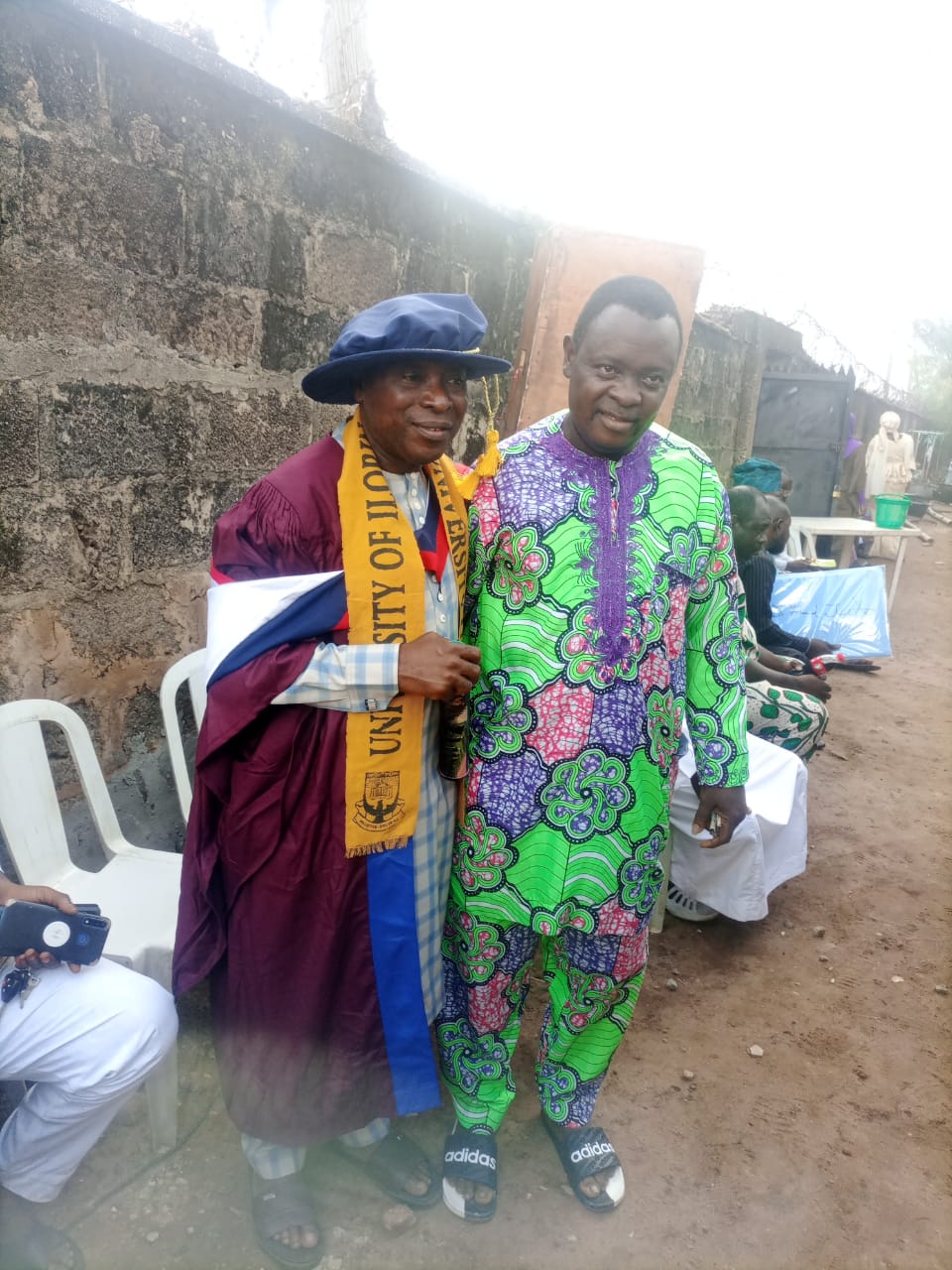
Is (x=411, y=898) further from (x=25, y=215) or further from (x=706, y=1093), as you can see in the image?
(x=25, y=215)

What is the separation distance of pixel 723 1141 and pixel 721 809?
3.18 ft

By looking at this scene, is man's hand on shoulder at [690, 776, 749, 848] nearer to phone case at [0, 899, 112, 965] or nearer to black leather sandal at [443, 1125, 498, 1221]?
black leather sandal at [443, 1125, 498, 1221]

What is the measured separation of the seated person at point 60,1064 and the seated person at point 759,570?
2.56m

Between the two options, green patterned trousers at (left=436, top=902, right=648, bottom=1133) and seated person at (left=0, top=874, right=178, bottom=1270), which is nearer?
seated person at (left=0, top=874, right=178, bottom=1270)

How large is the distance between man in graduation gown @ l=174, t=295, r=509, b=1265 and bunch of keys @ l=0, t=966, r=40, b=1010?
267 millimetres

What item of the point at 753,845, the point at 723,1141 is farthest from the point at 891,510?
the point at 723,1141

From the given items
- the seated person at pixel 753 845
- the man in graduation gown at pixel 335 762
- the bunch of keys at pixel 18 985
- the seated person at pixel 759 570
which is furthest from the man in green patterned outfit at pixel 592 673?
the seated person at pixel 759 570

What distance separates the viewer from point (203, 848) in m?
1.71

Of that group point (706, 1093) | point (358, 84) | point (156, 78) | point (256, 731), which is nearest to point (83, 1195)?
point (256, 731)

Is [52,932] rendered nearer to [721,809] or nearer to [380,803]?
[380,803]

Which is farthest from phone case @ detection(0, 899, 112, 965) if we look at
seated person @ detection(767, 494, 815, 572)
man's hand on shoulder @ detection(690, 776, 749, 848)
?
seated person @ detection(767, 494, 815, 572)

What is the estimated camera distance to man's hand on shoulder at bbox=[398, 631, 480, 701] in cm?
159

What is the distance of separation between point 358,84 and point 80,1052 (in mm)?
2785

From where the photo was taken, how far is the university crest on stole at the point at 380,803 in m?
1.66
